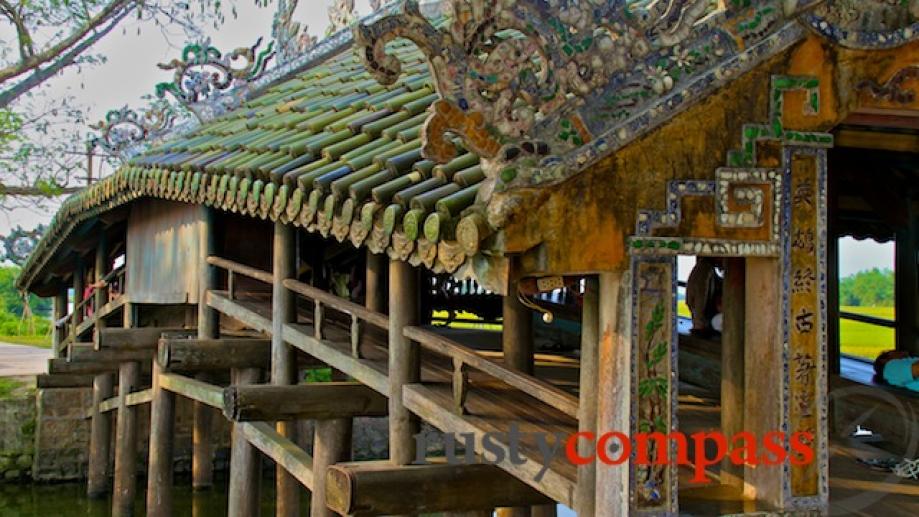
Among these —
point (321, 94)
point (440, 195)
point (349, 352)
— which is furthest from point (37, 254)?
point (440, 195)

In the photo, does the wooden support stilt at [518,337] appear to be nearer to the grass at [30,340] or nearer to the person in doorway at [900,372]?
the person in doorway at [900,372]

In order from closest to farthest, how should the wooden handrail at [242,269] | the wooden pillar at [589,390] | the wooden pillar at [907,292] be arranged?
the wooden pillar at [589,390] < the wooden handrail at [242,269] < the wooden pillar at [907,292]

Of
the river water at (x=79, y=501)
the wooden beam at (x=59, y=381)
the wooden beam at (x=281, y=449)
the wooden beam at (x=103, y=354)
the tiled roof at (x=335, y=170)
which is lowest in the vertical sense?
the river water at (x=79, y=501)

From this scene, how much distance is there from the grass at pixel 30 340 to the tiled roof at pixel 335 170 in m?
17.2

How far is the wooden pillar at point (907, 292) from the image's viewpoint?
8.05 meters

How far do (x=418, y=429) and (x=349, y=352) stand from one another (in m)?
1.07

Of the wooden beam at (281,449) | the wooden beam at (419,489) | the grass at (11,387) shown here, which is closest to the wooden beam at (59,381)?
the grass at (11,387)

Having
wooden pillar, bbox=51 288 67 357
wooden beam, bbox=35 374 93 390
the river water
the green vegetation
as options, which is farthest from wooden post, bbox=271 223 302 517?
the green vegetation

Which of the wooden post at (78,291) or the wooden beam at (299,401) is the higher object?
the wooden post at (78,291)

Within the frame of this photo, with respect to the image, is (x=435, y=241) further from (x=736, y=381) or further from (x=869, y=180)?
(x=869, y=180)

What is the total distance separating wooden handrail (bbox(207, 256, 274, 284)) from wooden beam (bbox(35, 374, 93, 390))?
6925mm

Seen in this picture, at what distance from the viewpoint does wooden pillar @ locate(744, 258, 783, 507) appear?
400cm

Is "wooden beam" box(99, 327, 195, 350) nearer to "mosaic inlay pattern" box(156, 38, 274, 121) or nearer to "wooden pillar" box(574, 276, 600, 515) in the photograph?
"mosaic inlay pattern" box(156, 38, 274, 121)

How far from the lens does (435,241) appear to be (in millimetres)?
3787
